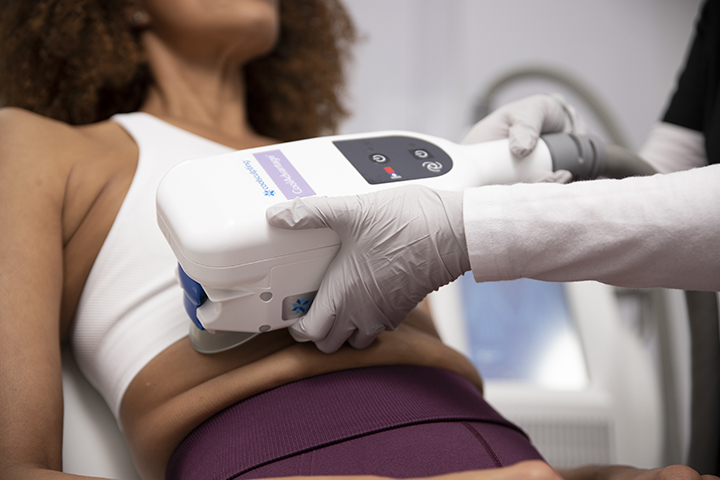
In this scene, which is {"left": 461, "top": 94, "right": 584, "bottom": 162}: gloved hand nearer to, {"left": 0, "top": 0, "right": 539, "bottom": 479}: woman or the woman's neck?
{"left": 0, "top": 0, "right": 539, "bottom": 479}: woman

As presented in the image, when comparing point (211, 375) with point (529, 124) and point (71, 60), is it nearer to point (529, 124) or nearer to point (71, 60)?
point (529, 124)

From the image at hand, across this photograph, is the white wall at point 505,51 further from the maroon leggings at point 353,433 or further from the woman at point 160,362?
the maroon leggings at point 353,433

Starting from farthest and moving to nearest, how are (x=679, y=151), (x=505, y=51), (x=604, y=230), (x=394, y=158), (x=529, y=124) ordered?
(x=505, y=51) < (x=679, y=151) < (x=529, y=124) < (x=394, y=158) < (x=604, y=230)

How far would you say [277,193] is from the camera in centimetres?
65

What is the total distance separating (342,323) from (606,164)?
491 millimetres

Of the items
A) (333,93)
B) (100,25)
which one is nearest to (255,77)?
(333,93)

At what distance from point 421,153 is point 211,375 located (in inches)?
16.7

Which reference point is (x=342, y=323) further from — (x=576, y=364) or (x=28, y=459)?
(x=576, y=364)

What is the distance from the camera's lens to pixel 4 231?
29.6 inches

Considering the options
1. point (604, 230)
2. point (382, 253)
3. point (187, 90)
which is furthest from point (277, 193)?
point (187, 90)

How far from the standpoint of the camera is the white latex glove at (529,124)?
812 mm

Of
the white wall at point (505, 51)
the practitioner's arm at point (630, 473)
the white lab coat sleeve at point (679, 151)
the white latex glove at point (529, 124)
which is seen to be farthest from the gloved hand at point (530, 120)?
the white wall at point (505, 51)

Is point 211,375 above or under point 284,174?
under

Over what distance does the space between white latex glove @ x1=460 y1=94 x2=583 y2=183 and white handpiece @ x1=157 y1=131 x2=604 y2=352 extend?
0.02 metres
